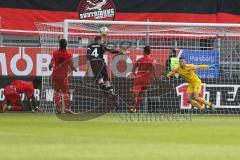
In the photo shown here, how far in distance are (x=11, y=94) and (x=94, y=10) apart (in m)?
10.6

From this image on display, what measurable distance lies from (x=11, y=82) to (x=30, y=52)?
1323 mm

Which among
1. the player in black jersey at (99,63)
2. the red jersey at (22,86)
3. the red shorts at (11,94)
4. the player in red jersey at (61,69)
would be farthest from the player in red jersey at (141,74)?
the red shorts at (11,94)

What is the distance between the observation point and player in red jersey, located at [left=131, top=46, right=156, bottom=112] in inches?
847

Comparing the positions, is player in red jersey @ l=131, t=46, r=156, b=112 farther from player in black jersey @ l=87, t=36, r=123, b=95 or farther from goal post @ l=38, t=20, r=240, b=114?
player in black jersey @ l=87, t=36, r=123, b=95

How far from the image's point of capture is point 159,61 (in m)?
23.1

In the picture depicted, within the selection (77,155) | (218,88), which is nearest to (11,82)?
(218,88)

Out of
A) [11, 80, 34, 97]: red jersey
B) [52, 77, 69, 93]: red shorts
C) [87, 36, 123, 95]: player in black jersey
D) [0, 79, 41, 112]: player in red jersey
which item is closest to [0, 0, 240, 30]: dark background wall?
[0, 79, 41, 112]: player in red jersey

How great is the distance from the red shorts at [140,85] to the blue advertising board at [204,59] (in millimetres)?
2158

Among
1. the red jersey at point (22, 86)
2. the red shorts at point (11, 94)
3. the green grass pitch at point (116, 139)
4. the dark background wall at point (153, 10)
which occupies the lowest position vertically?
the green grass pitch at point (116, 139)

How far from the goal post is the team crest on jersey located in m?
5.65

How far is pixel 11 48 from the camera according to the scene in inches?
899

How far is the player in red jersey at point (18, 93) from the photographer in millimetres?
21031

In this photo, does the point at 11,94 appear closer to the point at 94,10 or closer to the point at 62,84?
the point at 62,84

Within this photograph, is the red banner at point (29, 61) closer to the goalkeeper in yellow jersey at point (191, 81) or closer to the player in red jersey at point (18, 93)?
the player in red jersey at point (18, 93)
